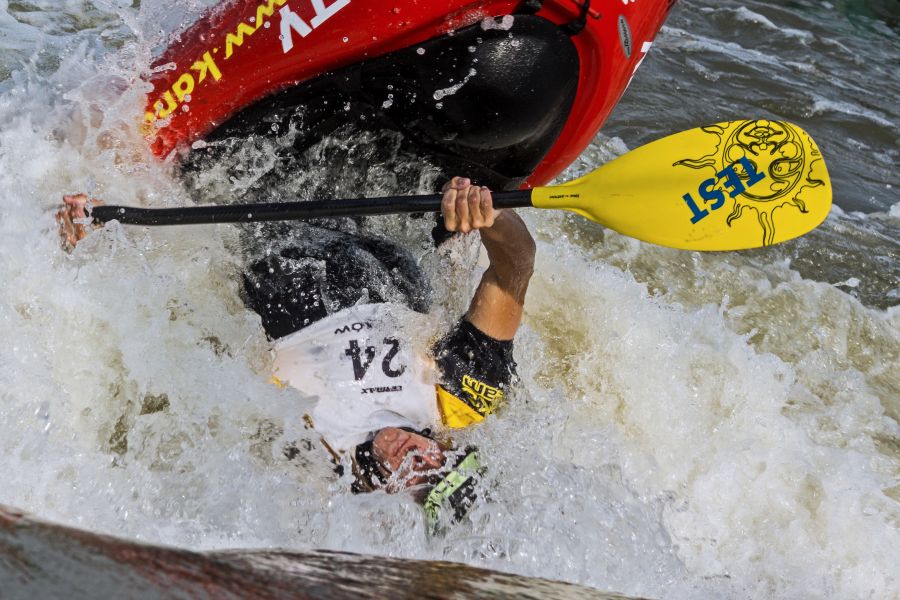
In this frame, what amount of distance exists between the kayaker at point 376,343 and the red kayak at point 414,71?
28 cm

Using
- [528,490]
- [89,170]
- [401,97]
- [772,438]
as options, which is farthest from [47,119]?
[772,438]

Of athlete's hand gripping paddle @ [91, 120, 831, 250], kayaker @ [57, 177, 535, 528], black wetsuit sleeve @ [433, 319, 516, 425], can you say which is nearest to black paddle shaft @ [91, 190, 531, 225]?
athlete's hand gripping paddle @ [91, 120, 831, 250]

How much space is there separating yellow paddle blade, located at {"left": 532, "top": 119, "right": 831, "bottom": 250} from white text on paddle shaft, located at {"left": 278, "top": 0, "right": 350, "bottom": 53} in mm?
683

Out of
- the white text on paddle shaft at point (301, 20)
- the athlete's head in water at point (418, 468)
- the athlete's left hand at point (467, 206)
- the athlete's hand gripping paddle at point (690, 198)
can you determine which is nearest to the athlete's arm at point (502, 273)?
the athlete's left hand at point (467, 206)

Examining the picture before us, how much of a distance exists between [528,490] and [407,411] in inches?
18.0

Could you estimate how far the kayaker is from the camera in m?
2.52

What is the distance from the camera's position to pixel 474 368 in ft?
8.75

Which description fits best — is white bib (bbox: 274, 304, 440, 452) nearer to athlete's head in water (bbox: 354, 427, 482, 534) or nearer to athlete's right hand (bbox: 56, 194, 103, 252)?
athlete's head in water (bbox: 354, 427, 482, 534)

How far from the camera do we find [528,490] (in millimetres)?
2383

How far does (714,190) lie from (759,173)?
11 centimetres

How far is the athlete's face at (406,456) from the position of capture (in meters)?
2.45

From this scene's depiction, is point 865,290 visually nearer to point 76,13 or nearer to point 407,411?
point 407,411

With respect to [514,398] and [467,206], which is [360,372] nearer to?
[514,398]

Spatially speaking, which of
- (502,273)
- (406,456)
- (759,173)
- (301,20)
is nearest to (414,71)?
(301,20)
